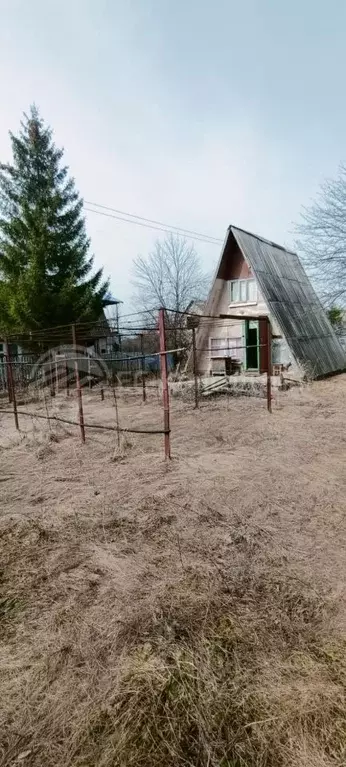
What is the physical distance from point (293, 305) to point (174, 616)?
44.5ft

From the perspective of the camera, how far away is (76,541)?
302cm

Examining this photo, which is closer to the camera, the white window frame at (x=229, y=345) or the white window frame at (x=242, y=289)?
the white window frame at (x=242, y=289)

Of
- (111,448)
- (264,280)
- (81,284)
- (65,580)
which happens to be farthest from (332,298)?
(65,580)

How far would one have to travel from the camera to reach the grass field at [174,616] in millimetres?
1465

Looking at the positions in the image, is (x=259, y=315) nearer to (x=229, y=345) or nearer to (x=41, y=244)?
(x=229, y=345)

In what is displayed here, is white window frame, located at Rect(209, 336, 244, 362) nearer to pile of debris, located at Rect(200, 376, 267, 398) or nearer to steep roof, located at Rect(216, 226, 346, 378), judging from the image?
steep roof, located at Rect(216, 226, 346, 378)

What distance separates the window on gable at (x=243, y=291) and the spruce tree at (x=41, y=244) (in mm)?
6129

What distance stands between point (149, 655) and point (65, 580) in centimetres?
92

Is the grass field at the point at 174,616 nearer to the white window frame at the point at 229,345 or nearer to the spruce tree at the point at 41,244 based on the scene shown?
the white window frame at the point at 229,345

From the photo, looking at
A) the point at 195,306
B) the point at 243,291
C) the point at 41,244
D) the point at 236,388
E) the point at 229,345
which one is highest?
the point at 41,244

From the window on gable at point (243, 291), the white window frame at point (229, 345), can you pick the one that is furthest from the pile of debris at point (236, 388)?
the window on gable at point (243, 291)

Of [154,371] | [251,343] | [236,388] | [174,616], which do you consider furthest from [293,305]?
[174,616]

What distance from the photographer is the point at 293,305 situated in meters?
14.1

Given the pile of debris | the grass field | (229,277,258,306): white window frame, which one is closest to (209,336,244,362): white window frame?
(229,277,258,306): white window frame
